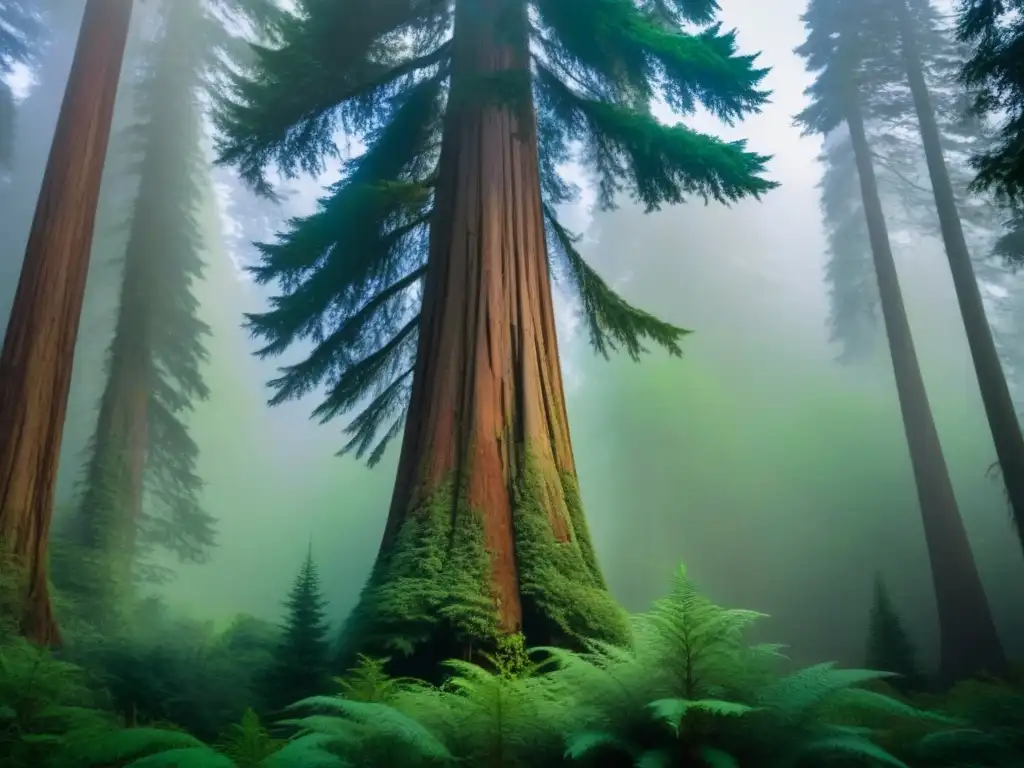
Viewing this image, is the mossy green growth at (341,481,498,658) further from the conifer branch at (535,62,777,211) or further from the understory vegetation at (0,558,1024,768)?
the conifer branch at (535,62,777,211)

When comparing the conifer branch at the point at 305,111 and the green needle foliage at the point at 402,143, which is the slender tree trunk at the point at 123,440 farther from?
the conifer branch at the point at 305,111

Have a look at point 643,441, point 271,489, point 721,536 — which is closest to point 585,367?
point 643,441

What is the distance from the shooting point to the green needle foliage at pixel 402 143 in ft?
18.5

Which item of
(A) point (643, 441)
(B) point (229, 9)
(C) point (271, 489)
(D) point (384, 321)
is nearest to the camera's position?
(D) point (384, 321)

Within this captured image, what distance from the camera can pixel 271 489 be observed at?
4206 centimetres

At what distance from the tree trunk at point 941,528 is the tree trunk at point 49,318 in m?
12.0

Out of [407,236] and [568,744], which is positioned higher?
[407,236]

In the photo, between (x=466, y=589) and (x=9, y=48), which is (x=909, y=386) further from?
(x=9, y=48)

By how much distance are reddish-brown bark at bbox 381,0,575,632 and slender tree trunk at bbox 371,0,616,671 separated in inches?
0.4

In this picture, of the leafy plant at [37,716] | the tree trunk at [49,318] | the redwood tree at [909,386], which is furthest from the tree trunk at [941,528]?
the tree trunk at [49,318]

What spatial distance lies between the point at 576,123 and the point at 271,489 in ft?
133

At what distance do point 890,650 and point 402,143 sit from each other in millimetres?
10360

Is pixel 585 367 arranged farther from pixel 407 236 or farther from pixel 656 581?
pixel 407 236

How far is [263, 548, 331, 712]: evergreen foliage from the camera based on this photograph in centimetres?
408
